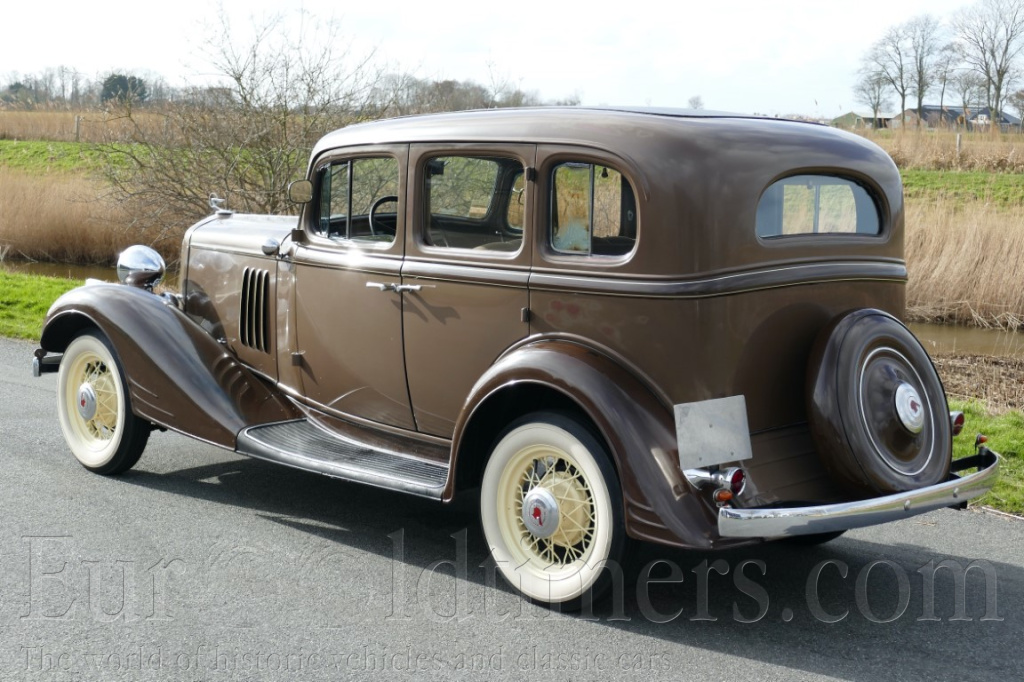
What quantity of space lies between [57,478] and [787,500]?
383cm

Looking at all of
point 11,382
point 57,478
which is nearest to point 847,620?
point 57,478

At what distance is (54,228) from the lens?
1712 cm

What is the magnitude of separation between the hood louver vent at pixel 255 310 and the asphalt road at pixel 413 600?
835 millimetres

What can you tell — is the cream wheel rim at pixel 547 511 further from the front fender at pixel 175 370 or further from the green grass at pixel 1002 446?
the green grass at pixel 1002 446

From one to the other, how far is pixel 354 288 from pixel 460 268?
0.72 meters

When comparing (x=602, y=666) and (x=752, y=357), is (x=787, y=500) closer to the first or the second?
(x=752, y=357)

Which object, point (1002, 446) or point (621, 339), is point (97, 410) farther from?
point (1002, 446)

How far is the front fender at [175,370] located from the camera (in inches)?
208

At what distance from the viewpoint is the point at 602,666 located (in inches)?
137

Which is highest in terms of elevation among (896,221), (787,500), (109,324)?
(896,221)

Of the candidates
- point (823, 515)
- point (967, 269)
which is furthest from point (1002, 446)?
point (967, 269)

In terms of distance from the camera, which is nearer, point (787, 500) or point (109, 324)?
point (787, 500)

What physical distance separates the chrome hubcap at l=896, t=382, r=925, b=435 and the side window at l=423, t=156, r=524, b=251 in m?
1.69

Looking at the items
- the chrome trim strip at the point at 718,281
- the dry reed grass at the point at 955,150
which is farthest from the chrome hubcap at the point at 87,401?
the dry reed grass at the point at 955,150
